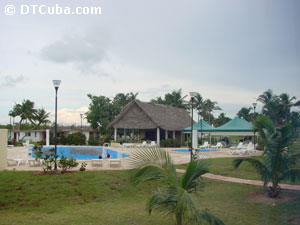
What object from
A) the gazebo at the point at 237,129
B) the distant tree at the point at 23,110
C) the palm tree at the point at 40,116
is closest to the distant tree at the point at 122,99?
the palm tree at the point at 40,116

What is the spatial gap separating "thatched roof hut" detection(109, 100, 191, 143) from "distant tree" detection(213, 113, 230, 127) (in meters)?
21.5

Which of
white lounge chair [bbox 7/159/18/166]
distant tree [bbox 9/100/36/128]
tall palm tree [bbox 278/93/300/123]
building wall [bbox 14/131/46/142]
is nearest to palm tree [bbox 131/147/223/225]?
tall palm tree [bbox 278/93/300/123]

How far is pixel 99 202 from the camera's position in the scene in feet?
29.2

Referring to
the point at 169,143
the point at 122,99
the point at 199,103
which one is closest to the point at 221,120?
the point at 199,103

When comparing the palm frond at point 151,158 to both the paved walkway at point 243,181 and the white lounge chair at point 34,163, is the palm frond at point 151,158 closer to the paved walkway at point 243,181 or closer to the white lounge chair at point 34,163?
the paved walkway at point 243,181

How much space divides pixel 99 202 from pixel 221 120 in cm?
4958

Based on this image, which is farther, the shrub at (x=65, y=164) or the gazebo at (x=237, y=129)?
the gazebo at (x=237, y=129)

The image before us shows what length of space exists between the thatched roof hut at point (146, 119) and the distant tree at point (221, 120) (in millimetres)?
21482

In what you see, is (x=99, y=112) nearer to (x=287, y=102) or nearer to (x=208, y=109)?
(x=208, y=109)

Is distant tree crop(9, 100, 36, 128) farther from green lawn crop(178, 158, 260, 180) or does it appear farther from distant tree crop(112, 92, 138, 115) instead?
green lawn crop(178, 158, 260, 180)

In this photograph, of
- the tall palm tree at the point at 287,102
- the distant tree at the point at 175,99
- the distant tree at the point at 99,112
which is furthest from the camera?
the distant tree at the point at 175,99

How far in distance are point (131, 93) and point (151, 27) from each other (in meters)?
34.5

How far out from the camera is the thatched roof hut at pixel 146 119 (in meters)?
32.0

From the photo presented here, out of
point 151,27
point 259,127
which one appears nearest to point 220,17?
point 151,27
